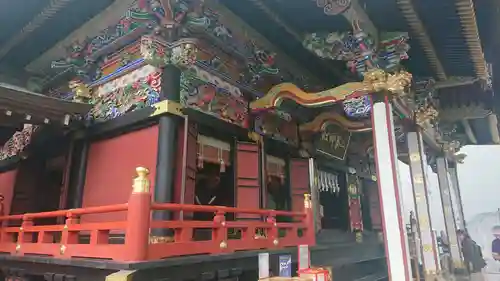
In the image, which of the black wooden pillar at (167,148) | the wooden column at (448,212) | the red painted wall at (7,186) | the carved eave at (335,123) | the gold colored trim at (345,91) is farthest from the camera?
the wooden column at (448,212)

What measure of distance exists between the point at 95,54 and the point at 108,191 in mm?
2772

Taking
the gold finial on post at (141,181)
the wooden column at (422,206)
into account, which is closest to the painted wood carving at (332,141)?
the wooden column at (422,206)

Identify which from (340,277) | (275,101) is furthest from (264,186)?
(340,277)

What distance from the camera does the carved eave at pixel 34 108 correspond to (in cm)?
579

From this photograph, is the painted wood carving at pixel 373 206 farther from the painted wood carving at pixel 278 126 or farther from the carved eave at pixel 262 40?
the carved eave at pixel 262 40

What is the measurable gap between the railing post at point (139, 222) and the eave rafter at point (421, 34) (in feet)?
15.1

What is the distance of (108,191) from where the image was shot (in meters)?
6.25

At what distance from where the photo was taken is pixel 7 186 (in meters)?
8.81

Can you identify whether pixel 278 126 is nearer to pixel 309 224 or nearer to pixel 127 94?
pixel 309 224

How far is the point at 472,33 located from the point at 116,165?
256 inches

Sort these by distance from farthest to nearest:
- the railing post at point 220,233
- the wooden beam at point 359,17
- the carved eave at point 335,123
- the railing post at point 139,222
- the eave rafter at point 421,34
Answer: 1. the carved eave at point 335,123
2. the wooden beam at point 359,17
3. the eave rafter at point 421,34
4. the railing post at point 220,233
5. the railing post at point 139,222

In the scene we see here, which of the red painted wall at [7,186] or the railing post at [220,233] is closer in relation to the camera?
the railing post at [220,233]

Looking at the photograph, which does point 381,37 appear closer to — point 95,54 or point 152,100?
point 152,100

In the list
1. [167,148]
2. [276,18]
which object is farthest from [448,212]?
[167,148]
